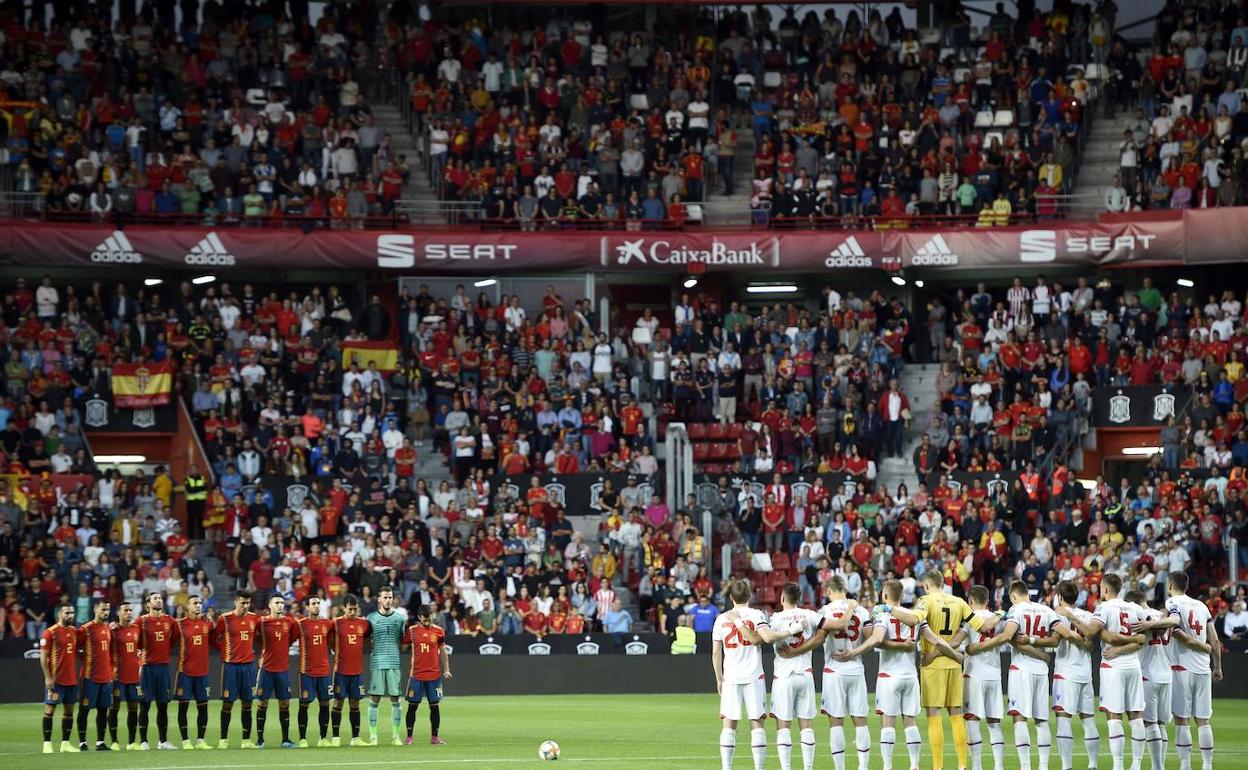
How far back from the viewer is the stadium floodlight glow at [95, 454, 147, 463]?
4166 centimetres

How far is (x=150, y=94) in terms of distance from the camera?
148 ft

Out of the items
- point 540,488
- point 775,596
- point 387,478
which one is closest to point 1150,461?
point 775,596

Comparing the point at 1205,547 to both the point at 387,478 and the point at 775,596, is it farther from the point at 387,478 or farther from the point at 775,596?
the point at 387,478

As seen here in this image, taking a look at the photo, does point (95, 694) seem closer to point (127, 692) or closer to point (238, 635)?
point (127, 692)

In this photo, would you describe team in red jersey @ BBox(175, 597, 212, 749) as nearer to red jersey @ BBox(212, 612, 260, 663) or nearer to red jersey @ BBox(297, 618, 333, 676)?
red jersey @ BBox(212, 612, 260, 663)

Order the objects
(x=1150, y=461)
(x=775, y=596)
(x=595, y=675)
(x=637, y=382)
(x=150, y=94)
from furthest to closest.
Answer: (x=150, y=94)
(x=637, y=382)
(x=1150, y=461)
(x=775, y=596)
(x=595, y=675)

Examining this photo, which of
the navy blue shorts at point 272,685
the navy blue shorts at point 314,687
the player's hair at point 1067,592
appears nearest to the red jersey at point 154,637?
the navy blue shorts at point 272,685

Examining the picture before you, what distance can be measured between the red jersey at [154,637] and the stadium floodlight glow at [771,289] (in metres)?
26.7

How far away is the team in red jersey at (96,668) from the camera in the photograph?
23.0 metres

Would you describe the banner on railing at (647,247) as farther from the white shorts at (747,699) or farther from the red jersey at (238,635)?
the white shorts at (747,699)

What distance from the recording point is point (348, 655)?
77.0 feet

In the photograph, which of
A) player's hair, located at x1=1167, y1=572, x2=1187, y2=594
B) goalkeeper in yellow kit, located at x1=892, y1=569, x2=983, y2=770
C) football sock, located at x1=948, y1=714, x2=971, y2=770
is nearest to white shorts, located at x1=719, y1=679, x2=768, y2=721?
goalkeeper in yellow kit, located at x1=892, y1=569, x2=983, y2=770

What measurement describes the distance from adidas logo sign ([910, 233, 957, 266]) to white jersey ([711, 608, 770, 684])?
89.3 feet

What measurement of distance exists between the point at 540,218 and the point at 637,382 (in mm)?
5577
